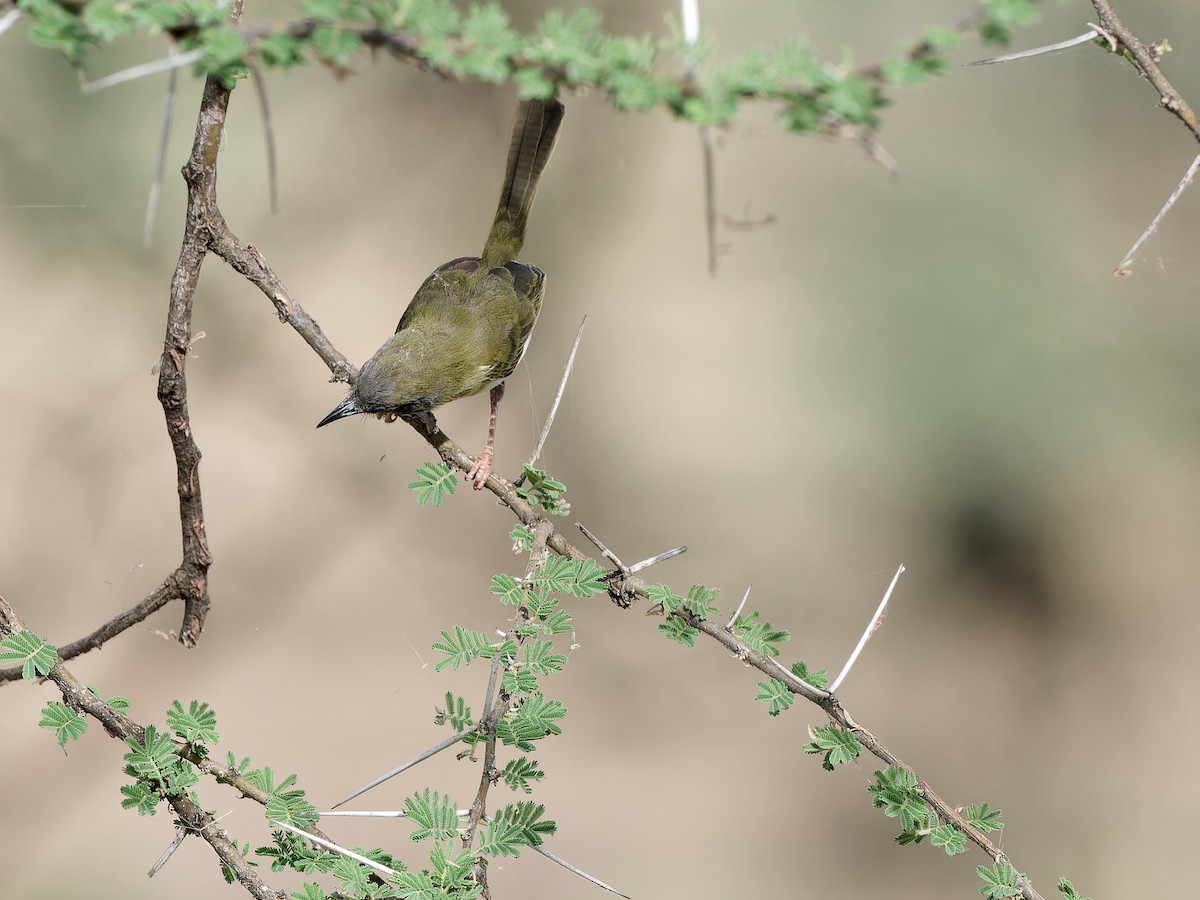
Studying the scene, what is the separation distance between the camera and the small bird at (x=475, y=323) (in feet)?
10.9

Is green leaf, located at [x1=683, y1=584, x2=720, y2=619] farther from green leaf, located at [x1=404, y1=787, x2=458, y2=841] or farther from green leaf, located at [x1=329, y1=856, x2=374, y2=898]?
green leaf, located at [x1=329, y1=856, x2=374, y2=898]

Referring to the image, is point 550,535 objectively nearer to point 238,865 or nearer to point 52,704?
point 238,865

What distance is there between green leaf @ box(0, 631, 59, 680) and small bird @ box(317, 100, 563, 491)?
122 centimetres

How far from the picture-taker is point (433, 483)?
248cm

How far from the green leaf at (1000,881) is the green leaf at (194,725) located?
5.14 ft

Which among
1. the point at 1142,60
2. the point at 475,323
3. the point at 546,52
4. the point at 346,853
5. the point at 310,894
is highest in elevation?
the point at 475,323

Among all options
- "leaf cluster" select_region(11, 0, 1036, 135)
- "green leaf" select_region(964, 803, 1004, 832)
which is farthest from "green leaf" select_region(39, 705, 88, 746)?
"green leaf" select_region(964, 803, 1004, 832)

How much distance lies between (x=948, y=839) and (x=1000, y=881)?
123mm

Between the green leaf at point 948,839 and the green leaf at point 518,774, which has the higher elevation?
the green leaf at point 948,839

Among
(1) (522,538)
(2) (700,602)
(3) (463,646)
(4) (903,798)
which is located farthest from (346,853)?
(4) (903,798)

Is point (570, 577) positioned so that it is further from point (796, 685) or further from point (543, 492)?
point (796, 685)

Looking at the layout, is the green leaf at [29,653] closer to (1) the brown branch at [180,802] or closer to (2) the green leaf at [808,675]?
(1) the brown branch at [180,802]

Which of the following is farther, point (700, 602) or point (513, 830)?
point (700, 602)

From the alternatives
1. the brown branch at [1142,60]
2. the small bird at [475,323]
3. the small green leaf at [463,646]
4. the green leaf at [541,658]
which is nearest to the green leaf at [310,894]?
the small green leaf at [463,646]
